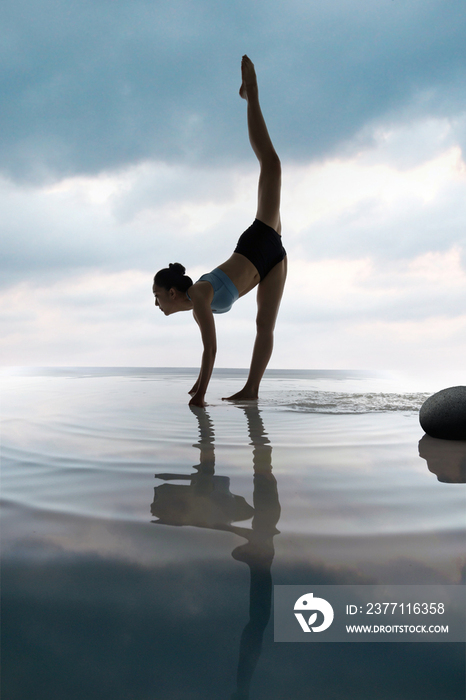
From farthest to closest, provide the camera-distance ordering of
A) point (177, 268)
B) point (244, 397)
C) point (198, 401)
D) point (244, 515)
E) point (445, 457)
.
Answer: point (177, 268), point (244, 397), point (198, 401), point (445, 457), point (244, 515)

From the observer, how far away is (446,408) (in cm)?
219

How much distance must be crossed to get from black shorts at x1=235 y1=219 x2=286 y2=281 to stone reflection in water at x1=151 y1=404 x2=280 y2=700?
2.78 metres

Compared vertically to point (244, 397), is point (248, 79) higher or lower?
higher

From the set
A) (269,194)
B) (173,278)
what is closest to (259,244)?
(269,194)

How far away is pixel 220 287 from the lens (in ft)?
13.0

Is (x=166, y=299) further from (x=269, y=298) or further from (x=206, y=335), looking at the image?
(x=269, y=298)

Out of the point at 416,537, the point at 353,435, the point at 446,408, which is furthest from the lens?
the point at 446,408

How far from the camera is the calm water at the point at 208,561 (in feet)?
1.64

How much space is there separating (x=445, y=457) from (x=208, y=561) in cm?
127

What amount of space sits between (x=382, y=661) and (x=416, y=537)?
36 centimetres

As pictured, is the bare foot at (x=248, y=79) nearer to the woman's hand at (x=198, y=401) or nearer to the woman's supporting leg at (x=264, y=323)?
the woman's supporting leg at (x=264, y=323)

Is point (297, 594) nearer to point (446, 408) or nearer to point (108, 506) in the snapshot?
point (108, 506)

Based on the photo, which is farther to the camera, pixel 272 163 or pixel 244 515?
pixel 272 163

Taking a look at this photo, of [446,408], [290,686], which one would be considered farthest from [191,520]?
[446,408]
